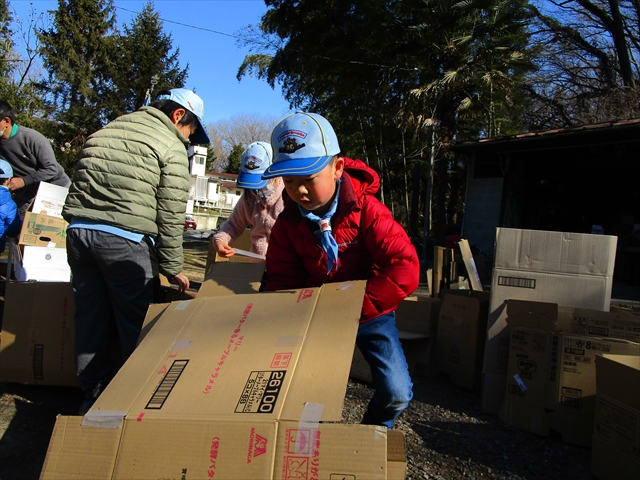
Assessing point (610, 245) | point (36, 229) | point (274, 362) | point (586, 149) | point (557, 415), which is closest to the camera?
point (274, 362)

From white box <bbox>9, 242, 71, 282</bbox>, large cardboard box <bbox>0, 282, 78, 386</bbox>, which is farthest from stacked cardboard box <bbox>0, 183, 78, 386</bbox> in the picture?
white box <bbox>9, 242, 71, 282</bbox>

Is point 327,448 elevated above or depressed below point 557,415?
above

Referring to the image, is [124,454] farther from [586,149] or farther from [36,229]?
[586,149]

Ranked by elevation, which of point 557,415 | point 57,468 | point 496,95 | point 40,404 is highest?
point 496,95

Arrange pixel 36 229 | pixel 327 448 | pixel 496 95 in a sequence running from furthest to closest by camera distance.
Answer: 1. pixel 496 95
2. pixel 36 229
3. pixel 327 448

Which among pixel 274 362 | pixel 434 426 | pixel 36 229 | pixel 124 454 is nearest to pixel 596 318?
pixel 434 426

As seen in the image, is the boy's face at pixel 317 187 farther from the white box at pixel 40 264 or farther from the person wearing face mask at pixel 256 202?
the white box at pixel 40 264

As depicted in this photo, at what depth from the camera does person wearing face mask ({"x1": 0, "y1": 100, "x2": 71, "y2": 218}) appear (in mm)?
4125

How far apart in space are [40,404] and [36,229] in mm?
1633

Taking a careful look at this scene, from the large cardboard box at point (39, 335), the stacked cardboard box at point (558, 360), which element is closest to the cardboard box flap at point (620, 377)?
the stacked cardboard box at point (558, 360)

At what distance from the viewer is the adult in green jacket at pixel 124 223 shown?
2377mm

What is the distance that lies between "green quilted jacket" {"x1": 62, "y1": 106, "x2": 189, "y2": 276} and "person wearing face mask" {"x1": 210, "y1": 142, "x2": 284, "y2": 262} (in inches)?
14.2

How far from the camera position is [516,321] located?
3.16 meters

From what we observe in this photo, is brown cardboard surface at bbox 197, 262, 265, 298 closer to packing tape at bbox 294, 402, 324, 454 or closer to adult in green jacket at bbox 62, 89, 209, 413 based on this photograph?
adult in green jacket at bbox 62, 89, 209, 413
